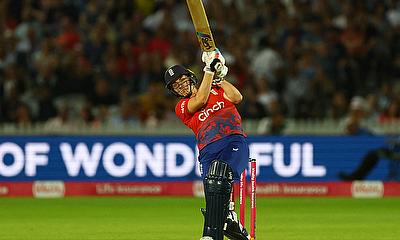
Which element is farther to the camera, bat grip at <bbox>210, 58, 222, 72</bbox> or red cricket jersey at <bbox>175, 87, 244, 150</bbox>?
red cricket jersey at <bbox>175, 87, 244, 150</bbox>

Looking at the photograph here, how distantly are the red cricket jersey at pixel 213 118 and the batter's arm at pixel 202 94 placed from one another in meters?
0.16

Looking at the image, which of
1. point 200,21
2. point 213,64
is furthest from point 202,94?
point 200,21

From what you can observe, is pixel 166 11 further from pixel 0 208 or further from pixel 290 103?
pixel 0 208

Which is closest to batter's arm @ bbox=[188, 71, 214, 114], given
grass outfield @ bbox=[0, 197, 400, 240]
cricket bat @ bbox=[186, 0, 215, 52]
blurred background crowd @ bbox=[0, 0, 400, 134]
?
cricket bat @ bbox=[186, 0, 215, 52]

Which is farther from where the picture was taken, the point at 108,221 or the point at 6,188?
the point at 6,188

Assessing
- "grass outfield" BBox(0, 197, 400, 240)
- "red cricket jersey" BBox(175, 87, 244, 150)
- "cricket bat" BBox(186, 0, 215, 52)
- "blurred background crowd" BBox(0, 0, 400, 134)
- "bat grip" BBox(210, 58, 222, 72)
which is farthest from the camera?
"blurred background crowd" BBox(0, 0, 400, 134)

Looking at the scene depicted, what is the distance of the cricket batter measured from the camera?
7.95 metres

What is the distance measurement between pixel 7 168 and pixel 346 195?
198 inches

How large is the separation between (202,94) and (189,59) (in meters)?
9.53

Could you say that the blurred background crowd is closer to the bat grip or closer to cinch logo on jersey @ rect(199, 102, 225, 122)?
cinch logo on jersey @ rect(199, 102, 225, 122)

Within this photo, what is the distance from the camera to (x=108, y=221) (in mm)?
12055

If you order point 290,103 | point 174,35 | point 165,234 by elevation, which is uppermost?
point 174,35

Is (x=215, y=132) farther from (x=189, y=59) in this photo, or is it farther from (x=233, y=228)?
(x=189, y=59)

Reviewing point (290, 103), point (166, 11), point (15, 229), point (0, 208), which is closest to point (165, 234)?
point (15, 229)
